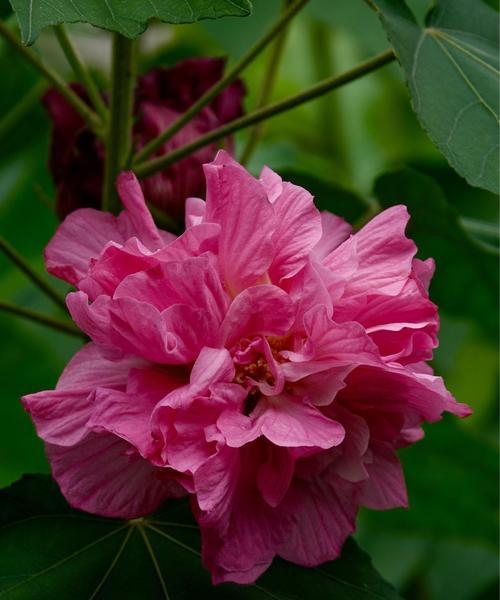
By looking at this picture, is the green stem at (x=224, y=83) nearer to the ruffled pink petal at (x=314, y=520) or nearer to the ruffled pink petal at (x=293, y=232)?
the ruffled pink petal at (x=293, y=232)

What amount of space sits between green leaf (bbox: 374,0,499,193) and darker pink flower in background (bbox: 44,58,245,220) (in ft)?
0.62

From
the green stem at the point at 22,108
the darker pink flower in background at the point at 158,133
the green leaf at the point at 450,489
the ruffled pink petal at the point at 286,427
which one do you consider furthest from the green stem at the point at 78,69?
the green leaf at the point at 450,489

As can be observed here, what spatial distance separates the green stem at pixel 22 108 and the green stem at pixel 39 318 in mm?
526

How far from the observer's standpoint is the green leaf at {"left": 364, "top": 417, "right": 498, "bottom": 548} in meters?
1.41

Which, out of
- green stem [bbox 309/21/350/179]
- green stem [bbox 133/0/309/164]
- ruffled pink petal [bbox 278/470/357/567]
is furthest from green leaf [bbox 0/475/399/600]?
green stem [bbox 309/21/350/179]

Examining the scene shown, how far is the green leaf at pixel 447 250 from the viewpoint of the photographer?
3.34 feet

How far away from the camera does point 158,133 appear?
0.88 m

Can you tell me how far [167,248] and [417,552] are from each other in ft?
3.56

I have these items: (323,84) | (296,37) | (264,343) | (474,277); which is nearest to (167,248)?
(264,343)

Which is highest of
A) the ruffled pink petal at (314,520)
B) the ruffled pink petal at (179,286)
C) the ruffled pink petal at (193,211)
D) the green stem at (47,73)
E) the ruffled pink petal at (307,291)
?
the green stem at (47,73)

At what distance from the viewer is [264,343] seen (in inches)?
25.8

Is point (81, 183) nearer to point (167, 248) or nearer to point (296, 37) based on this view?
point (167, 248)

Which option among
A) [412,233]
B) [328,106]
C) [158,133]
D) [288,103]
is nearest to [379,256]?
[288,103]

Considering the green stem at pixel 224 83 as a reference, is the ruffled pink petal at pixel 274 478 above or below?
below
